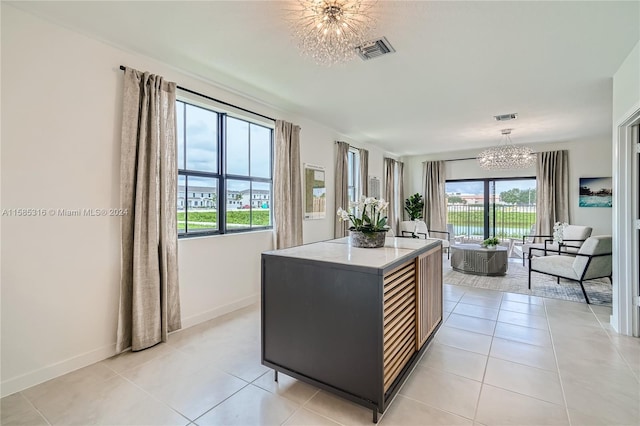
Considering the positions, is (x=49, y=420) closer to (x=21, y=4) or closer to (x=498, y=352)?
(x=21, y=4)

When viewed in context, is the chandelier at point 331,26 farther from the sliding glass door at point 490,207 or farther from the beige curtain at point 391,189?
the sliding glass door at point 490,207

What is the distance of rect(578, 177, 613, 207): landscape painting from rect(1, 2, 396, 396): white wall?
8152 millimetres

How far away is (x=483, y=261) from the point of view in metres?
5.21

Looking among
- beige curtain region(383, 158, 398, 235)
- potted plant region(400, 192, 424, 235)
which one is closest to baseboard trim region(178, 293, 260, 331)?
beige curtain region(383, 158, 398, 235)

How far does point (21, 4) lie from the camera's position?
204cm

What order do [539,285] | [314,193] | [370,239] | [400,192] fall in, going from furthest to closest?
[400,192] < [314,193] < [539,285] < [370,239]

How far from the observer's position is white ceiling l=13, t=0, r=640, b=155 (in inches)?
83.0

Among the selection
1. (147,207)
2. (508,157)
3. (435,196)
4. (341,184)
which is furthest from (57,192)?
(435,196)

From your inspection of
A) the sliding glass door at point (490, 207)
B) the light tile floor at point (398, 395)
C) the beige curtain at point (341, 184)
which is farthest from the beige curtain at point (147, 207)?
the sliding glass door at point (490, 207)

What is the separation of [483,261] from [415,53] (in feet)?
13.0

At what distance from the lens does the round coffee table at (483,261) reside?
17.0 ft

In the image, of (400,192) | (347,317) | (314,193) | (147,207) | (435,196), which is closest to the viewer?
(347,317)

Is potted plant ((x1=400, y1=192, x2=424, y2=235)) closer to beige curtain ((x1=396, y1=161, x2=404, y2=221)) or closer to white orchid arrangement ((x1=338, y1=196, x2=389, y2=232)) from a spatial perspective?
beige curtain ((x1=396, y1=161, x2=404, y2=221))

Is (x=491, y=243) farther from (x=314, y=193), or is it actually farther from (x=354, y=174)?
(x=314, y=193)
